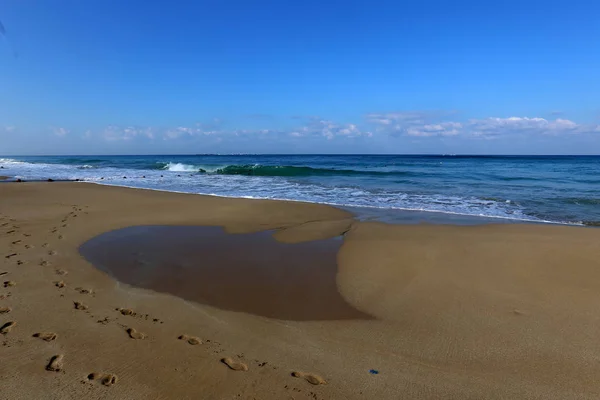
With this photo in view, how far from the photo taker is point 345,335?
11.4 ft

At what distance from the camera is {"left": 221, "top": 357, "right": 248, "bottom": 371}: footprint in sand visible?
9.45ft

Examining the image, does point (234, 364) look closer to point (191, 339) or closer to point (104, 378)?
point (191, 339)

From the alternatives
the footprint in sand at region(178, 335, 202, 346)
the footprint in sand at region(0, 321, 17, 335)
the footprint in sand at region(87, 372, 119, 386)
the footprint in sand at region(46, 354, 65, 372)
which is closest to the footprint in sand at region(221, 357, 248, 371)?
the footprint in sand at region(178, 335, 202, 346)

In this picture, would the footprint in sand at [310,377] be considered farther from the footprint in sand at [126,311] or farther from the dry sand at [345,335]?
the footprint in sand at [126,311]

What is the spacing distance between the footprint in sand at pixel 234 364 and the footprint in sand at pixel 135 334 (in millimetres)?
956

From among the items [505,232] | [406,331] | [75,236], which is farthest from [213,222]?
[505,232]

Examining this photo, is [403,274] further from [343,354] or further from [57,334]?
[57,334]

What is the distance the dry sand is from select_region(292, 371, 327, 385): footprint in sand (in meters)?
0.01

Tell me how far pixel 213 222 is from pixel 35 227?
4152mm

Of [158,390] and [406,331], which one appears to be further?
[406,331]

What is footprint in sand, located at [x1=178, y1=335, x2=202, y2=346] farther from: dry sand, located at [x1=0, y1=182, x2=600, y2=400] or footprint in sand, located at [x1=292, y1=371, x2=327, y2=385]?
footprint in sand, located at [x1=292, y1=371, x2=327, y2=385]

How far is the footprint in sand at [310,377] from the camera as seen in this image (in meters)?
2.72

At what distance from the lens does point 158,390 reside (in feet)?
8.55

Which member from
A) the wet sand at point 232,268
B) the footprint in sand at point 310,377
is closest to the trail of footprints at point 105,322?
the footprint in sand at point 310,377
